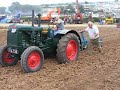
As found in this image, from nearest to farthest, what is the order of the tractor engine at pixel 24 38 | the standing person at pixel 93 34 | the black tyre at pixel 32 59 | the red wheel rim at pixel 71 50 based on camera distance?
the black tyre at pixel 32 59 < the tractor engine at pixel 24 38 < the red wheel rim at pixel 71 50 < the standing person at pixel 93 34

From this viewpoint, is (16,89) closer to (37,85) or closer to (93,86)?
(37,85)

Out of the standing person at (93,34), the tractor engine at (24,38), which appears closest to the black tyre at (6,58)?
the tractor engine at (24,38)

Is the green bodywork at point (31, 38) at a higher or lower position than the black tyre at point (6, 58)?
higher

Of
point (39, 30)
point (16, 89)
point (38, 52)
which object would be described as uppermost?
point (39, 30)

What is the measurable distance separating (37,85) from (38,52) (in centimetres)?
175

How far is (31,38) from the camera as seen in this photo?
9086mm

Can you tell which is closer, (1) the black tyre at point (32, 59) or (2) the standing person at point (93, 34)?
(1) the black tyre at point (32, 59)

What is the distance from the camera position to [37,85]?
6961 millimetres

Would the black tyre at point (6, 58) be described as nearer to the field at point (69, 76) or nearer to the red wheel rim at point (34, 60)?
the field at point (69, 76)

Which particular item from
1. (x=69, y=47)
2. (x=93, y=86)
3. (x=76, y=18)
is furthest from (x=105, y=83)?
(x=76, y=18)

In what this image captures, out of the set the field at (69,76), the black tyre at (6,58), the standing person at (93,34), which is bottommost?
the field at (69,76)

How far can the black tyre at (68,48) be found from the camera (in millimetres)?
9203

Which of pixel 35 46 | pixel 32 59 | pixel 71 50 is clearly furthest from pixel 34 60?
pixel 71 50

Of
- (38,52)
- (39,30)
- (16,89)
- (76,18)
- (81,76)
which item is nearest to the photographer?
(16,89)
